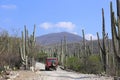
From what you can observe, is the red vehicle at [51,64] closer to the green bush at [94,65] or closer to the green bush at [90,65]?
the green bush at [90,65]

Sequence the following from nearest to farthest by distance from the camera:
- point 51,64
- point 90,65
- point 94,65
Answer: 1. point 94,65
2. point 90,65
3. point 51,64

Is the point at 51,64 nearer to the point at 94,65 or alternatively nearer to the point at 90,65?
the point at 90,65

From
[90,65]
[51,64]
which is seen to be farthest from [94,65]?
[51,64]

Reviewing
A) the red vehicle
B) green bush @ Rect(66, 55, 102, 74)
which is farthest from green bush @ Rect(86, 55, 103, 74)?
the red vehicle

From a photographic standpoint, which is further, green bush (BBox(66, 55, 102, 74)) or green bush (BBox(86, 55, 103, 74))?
green bush (BBox(66, 55, 102, 74))

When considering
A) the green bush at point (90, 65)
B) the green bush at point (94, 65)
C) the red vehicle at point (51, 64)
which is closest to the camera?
the green bush at point (94, 65)

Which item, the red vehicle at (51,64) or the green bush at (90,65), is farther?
the red vehicle at (51,64)

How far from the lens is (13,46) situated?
57906mm

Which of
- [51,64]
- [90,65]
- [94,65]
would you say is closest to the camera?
[94,65]

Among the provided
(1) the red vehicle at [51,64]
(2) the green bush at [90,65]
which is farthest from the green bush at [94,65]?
(1) the red vehicle at [51,64]

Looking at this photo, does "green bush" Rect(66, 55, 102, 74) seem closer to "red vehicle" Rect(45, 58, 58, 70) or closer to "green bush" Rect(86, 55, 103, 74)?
"green bush" Rect(86, 55, 103, 74)

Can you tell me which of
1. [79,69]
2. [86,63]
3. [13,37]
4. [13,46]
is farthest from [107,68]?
[13,37]

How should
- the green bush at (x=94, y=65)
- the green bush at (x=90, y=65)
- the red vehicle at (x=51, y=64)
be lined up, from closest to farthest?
the green bush at (x=94, y=65)
the green bush at (x=90, y=65)
the red vehicle at (x=51, y=64)

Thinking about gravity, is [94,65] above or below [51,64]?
below
